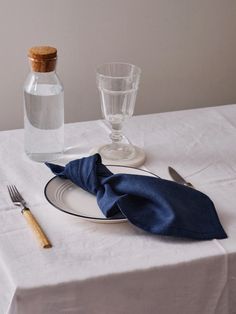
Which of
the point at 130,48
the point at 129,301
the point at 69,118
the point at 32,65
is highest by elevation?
the point at 32,65

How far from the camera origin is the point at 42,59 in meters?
1.37

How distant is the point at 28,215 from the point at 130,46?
1244 mm

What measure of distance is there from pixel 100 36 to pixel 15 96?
1.09 feet

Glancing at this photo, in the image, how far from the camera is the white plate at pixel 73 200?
120 centimetres

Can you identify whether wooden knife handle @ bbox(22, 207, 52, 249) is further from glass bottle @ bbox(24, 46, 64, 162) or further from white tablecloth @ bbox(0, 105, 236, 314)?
glass bottle @ bbox(24, 46, 64, 162)

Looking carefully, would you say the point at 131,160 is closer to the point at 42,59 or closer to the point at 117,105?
the point at 117,105

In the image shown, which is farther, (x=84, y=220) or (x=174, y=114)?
(x=174, y=114)

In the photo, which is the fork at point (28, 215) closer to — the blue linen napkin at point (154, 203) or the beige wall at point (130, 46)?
the blue linen napkin at point (154, 203)

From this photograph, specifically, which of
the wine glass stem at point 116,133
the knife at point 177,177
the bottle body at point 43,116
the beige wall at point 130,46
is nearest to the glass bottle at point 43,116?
the bottle body at point 43,116

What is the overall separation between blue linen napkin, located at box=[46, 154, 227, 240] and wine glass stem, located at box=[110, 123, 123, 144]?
188 mm

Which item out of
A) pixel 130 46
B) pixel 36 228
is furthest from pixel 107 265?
pixel 130 46

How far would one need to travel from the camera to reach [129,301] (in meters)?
1.10

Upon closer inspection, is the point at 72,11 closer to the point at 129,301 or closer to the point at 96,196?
the point at 96,196

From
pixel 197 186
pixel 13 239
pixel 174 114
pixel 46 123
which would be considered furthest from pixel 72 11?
pixel 13 239
